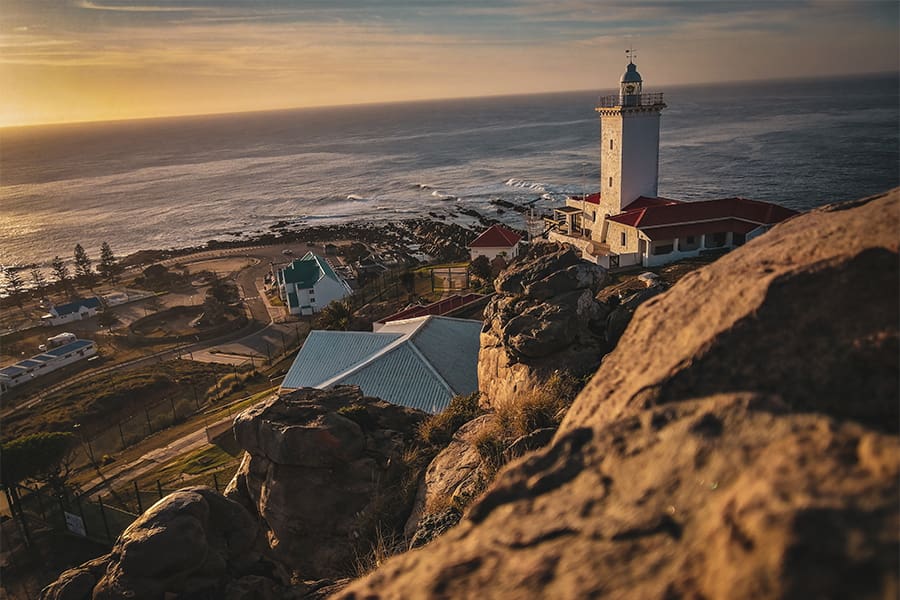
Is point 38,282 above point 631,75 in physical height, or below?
below

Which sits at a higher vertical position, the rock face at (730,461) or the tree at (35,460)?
the rock face at (730,461)

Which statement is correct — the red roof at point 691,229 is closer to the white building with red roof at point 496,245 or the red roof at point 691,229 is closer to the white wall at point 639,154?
the white wall at point 639,154

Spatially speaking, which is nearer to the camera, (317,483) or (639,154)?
(317,483)

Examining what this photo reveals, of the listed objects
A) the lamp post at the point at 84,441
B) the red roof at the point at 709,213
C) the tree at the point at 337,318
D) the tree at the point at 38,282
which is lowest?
the lamp post at the point at 84,441

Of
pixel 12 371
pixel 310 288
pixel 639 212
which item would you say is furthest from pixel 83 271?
pixel 639 212

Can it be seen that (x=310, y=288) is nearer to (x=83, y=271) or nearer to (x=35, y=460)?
(x=35, y=460)

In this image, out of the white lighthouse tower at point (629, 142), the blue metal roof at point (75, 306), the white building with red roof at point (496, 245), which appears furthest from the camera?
the blue metal roof at point (75, 306)

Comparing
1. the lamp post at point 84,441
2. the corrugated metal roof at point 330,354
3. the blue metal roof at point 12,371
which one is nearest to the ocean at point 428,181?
the blue metal roof at point 12,371
